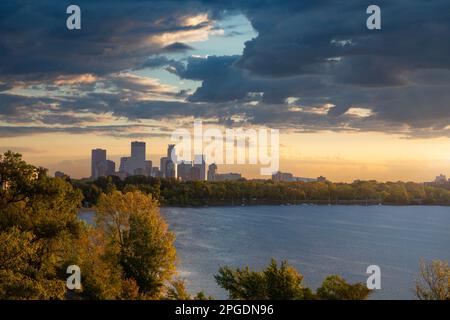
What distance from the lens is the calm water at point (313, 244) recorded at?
160 feet

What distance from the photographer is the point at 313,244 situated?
231ft

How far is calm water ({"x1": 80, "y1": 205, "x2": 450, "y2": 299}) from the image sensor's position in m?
48.8

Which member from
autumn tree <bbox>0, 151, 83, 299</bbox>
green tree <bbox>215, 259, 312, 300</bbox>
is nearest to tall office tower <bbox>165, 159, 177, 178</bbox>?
autumn tree <bbox>0, 151, 83, 299</bbox>

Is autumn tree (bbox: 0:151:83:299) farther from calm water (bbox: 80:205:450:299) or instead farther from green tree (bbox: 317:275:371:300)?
calm water (bbox: 80:205:450:299)

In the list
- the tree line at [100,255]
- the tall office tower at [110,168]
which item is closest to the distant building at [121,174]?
the tall office tower at [110,168]

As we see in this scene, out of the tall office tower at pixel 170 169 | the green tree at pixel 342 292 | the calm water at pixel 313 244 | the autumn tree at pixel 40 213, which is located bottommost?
the calm water at pixel 313 244

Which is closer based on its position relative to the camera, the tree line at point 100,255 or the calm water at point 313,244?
the tree line at point 100,255

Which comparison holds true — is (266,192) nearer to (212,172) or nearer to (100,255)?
(212,172)

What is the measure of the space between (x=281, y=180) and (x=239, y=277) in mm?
137225

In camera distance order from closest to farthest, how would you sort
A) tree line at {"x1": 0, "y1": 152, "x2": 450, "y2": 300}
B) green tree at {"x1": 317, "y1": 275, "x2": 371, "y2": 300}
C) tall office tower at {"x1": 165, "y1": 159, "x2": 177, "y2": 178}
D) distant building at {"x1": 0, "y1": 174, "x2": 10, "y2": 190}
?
1. tree line at {"x1": 0, "y1": 152, "x2": 450, "y2": 300}
2. green tree at {"x1": 317, "y1": 275, "x2": 371, "y2": 300}
3. distant building at {"x1": 0, "y1": 174, "x2": 10, "y2": 190}
4. tall office tower at {"x1": 165, "y1": 159, "x2": 177, "y2": 178}

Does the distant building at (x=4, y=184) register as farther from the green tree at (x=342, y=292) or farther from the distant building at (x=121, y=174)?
the distant building at (x=121, y=174)

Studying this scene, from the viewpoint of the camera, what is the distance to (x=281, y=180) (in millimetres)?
158625
